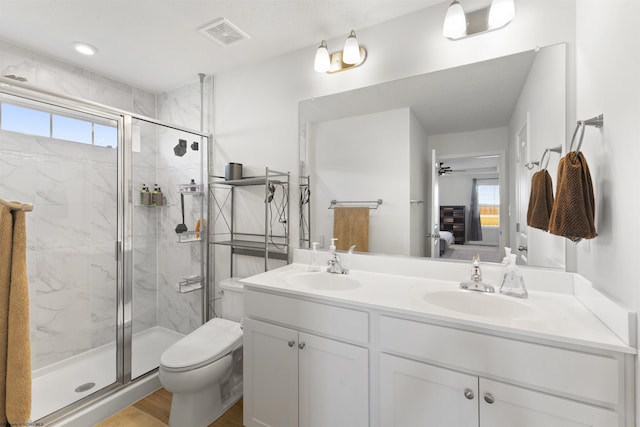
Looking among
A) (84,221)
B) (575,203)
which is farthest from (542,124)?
(84,221)

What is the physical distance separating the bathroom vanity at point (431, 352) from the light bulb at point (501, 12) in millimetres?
1179

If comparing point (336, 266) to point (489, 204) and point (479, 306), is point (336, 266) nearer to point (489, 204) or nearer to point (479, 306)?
point (479, 306)

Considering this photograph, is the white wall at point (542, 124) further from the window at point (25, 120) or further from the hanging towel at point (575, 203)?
the window at point (25, 120)

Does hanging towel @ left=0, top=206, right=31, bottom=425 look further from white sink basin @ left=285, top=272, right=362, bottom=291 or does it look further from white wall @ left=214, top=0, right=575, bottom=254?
white wall @ left=214, top=0, right=575, bottom=254

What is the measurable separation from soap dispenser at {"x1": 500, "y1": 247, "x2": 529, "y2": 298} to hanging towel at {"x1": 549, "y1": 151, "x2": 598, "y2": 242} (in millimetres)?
297

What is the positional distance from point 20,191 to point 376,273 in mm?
2363

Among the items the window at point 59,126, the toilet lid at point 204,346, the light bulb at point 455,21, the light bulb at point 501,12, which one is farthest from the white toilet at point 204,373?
the light bulb at point 501,12

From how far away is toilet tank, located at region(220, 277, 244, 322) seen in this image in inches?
78.4

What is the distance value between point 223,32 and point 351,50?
843 mm

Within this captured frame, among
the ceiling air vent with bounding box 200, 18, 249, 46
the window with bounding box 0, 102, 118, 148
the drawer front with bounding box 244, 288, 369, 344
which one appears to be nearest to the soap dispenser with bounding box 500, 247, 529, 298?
the drawer front with bounding box 244, 288, 369, 344

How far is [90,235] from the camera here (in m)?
2.11

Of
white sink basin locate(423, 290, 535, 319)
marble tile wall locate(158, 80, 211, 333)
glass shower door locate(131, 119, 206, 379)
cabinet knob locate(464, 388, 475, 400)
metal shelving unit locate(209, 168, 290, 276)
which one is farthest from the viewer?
marble tile wall locate(158, 80, 211, 333)

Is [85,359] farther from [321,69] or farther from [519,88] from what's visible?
[519,88]

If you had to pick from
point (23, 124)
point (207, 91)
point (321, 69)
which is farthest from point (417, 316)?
point (23, 124)
